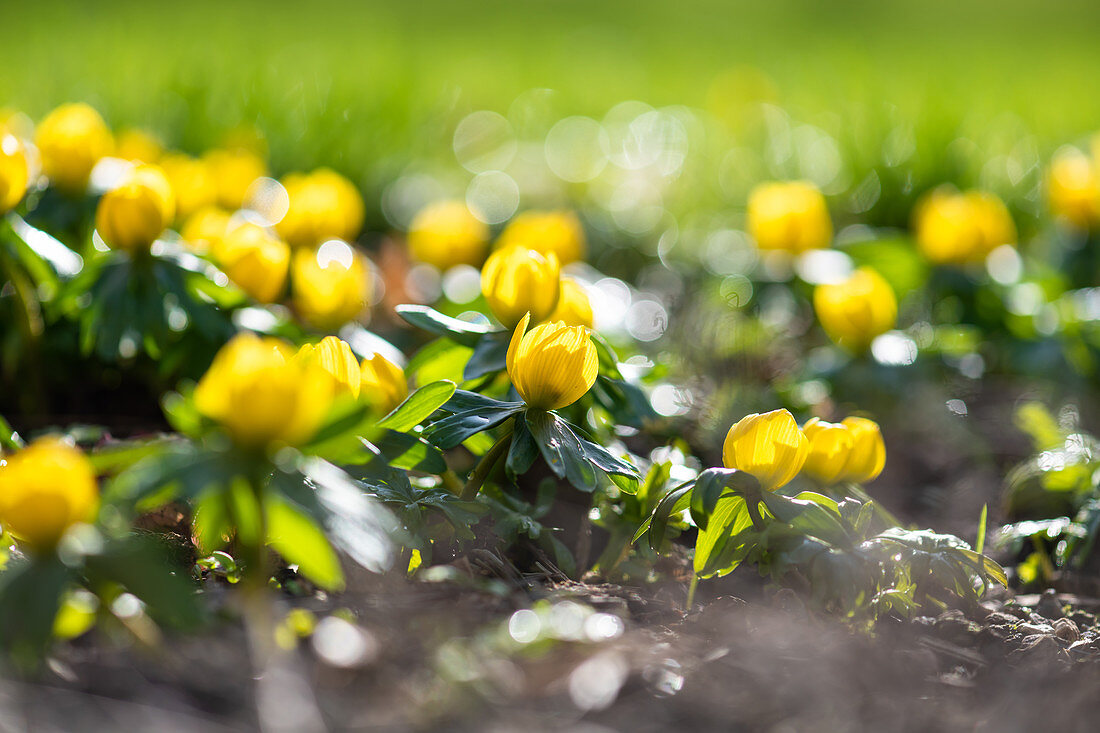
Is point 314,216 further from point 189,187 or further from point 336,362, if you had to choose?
point 336,362

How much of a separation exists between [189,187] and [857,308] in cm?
163

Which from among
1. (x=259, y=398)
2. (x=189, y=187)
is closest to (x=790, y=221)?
(x=189, y=187)

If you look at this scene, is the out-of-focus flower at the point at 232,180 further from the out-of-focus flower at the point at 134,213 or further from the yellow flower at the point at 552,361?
the yellow flower at the point at 552,361

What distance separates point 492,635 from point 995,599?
106 cm

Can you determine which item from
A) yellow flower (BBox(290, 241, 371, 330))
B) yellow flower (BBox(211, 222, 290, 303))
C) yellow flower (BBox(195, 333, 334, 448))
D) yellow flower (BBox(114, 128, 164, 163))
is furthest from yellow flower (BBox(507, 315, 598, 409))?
yellow flower (BBox(114, 128, 164, 163))

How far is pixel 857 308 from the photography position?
6.77ft

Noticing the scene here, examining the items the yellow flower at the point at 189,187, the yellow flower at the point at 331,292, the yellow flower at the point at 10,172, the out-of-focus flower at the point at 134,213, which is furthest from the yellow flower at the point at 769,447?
the yellow flower at the point at 189,187

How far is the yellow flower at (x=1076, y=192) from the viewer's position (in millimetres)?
2656

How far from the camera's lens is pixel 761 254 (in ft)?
8.71

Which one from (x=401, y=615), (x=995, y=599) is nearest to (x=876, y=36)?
(x=995, y=599)

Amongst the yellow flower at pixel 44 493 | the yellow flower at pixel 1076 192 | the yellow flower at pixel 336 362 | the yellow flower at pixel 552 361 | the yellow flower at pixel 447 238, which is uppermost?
the yellow flower at pixel 1076 192

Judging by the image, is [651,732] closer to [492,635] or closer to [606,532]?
[492,635]

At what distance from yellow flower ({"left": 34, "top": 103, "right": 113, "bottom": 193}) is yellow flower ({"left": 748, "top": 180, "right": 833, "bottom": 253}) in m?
1.67

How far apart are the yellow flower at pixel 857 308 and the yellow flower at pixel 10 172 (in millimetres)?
1636
